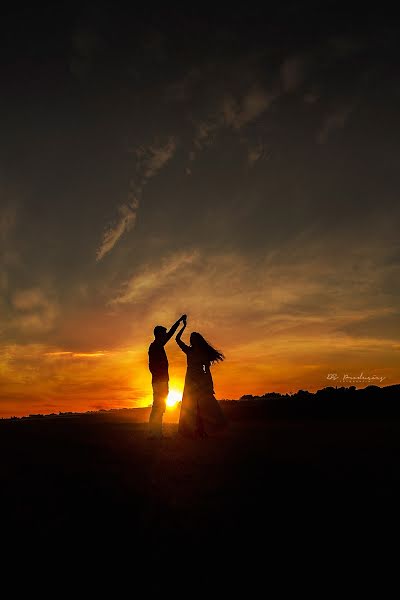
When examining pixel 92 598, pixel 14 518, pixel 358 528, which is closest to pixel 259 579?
pixel 92 598

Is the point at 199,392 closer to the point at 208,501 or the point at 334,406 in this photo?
the point at 208,501

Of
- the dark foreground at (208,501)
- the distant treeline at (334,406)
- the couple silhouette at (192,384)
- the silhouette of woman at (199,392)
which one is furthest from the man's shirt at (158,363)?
the distant treeline at (334,406)

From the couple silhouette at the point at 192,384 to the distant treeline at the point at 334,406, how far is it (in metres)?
9.84

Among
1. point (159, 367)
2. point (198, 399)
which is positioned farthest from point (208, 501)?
point (198, 399)

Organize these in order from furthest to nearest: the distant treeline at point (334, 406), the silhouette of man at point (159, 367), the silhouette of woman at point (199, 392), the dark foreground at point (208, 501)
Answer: the distant treeline at point (334, 406) < the silhouette of woman at point (199, 392) < the silhouette of man at point (159, 367) < the dark foreground at point (208, 501)

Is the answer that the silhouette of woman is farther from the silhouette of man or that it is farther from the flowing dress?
the silhouette of man

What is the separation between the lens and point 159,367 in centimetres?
1290

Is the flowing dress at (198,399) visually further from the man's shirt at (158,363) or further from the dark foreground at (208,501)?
the dark foreground at (208,501)

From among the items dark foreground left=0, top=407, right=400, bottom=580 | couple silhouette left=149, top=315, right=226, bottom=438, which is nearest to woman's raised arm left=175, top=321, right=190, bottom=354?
couple silhouette left=149, top=315, right=226, bottom=438

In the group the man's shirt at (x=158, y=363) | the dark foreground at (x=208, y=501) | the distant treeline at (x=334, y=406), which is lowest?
the dark foreground at (x=208, y=501)

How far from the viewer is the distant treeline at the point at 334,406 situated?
22.9m

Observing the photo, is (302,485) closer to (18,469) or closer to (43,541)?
(43,541)

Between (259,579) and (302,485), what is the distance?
10.3 ft

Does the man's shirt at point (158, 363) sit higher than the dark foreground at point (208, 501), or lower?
higher
